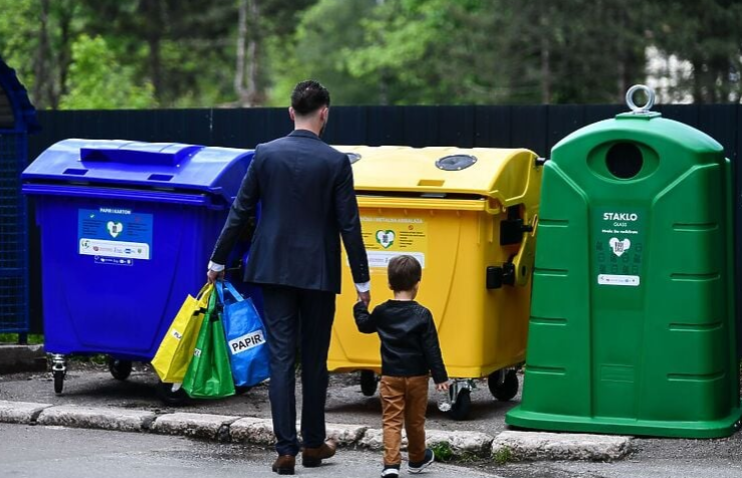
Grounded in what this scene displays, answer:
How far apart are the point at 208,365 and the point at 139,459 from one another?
98cm

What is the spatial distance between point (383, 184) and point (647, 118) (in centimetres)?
148

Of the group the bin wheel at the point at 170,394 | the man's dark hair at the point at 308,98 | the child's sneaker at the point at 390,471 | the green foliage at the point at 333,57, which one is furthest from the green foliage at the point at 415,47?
the child's sneaker at the point at 390,471

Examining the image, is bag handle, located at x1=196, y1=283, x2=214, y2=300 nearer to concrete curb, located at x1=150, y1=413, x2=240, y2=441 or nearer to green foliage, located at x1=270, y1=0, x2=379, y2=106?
concrete curb, located at x1=150, y1=413, x2=240, y2=441

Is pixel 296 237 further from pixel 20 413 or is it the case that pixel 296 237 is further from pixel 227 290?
pixel 20 413

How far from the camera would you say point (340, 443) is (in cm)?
650

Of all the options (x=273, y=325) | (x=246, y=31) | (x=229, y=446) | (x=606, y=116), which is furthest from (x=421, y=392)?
(x=246, y=31)

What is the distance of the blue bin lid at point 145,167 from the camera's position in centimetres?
737

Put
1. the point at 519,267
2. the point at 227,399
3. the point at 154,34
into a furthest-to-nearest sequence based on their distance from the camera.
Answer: the point at 154,34
the point at 227,399
the point at 519,267

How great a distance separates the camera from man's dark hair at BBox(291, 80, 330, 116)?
5887 millimetres

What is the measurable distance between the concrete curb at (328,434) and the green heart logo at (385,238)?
105 centimetres

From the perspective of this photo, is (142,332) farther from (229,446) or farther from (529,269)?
(529,269)

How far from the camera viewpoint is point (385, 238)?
7109mm

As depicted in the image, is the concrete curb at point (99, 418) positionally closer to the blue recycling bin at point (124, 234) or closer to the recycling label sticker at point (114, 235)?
the blue recycling bin at point (124, 234)

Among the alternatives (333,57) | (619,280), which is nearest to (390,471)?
(619,280)
